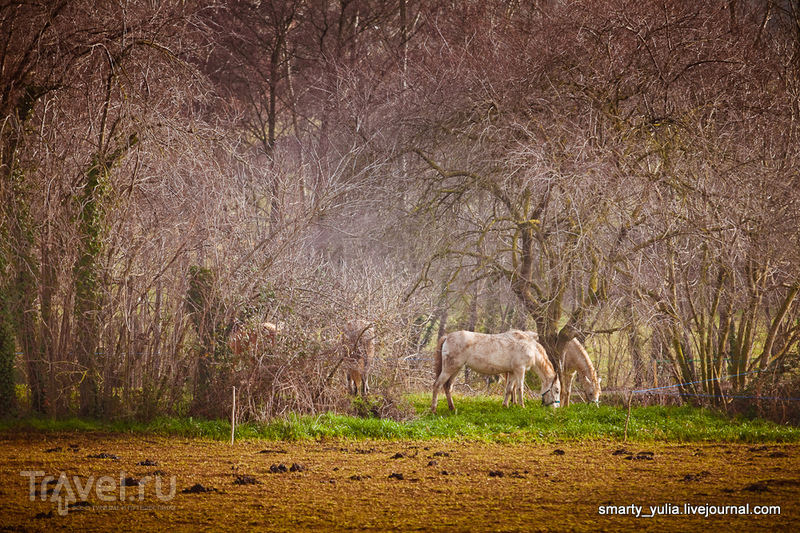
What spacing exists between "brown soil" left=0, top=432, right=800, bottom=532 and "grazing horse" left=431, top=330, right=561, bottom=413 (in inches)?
127

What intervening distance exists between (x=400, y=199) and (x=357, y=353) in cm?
429

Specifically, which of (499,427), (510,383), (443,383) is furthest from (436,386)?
(499,427)

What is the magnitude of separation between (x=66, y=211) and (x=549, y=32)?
323 inches

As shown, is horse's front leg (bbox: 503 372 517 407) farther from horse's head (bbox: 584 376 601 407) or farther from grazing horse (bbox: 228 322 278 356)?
grazing horse (bbox: 228 322 278 356)

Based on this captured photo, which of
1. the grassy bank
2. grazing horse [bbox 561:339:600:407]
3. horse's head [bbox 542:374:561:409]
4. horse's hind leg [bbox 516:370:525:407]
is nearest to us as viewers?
the grassy bank

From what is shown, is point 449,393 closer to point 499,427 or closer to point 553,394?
point 553,394

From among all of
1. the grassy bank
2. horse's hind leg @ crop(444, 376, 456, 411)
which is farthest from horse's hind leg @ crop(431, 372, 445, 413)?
the grassy bank

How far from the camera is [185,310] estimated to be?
32.0 ft

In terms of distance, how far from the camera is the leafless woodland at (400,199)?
948 cm

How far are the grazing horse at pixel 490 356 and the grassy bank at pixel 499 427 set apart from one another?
1163mm

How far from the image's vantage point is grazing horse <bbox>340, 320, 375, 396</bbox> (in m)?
10.3

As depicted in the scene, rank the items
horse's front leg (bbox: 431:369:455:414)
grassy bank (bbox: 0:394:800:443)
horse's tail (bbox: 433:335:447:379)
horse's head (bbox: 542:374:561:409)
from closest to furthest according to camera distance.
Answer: grassy bank (bbox: 0:394:800:443), horse's front leg (bbox: 431:369:455:414), horse's tail (bbox: 433:335:447:379), horse's head (bbox: 542:374:561:409)

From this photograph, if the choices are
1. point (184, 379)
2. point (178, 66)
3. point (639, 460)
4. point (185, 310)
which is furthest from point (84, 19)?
point (639, 460)

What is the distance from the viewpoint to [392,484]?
666 cm
